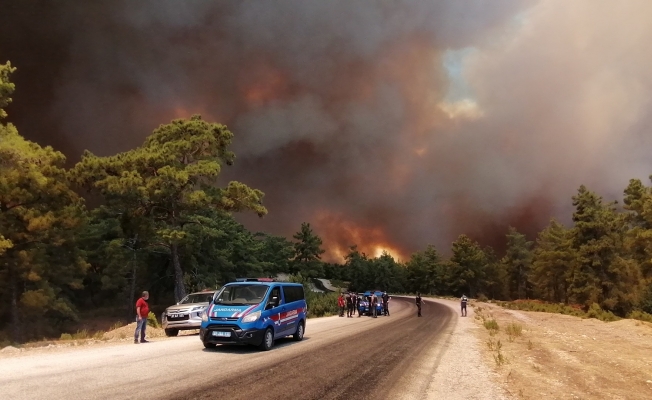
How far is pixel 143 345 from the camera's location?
15320mm

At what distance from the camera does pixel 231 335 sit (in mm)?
13055

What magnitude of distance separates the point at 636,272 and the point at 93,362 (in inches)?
2612

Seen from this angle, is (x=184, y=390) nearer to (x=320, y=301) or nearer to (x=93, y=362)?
(x=93, y=362)

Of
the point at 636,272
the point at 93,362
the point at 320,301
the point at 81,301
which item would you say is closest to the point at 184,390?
the point at 93,362

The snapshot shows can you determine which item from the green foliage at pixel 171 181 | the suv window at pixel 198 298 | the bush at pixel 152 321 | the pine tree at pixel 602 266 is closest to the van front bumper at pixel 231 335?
the suv window at pixel 198 298

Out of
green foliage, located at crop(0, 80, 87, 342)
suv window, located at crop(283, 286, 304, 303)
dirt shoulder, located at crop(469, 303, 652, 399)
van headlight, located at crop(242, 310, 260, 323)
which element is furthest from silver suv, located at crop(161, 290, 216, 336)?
green foliage, located at crop(0, 80, 87, 342)

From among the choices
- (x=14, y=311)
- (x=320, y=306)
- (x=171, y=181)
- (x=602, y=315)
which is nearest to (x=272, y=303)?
(x=171, y=181)

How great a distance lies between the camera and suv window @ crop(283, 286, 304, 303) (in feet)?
51.7

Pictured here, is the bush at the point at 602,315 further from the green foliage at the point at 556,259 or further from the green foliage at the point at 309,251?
the green foliage at the point at 309,251

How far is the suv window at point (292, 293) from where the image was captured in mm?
15756

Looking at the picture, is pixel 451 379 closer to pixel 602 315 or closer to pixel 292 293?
pixel 292 293

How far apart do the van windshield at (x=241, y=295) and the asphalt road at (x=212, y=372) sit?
1530mm

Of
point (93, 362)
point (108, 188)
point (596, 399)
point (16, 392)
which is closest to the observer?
point (16, 392)

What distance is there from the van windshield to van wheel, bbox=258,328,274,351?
1.09 metres
